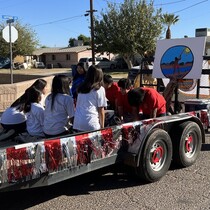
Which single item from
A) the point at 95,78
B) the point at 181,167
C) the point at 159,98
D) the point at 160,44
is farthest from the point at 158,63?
the point at 95,78

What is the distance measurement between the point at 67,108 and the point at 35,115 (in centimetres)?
61

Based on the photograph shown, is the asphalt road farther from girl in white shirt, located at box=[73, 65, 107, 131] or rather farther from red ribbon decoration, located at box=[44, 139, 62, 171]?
girl in white shirt, located at box=[73, 65, 107, 131]

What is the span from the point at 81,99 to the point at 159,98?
4.87 ft

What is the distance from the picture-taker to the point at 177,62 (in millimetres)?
7789

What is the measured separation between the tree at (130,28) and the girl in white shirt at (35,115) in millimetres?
31580

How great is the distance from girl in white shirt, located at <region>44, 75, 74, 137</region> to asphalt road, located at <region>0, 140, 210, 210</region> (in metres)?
0.80

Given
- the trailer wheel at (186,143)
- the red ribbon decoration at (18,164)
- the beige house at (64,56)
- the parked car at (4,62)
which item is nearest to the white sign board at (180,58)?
the trailer wheel at (186,143)

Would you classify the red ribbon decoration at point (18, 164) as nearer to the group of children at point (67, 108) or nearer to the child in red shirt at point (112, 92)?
the group of children at point (67, 108)

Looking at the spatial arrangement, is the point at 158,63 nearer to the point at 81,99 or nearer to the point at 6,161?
the point at 81,99

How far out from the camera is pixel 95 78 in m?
4.88

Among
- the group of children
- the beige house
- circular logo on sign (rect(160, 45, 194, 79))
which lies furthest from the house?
the group of children

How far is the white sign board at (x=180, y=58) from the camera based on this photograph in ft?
24.6

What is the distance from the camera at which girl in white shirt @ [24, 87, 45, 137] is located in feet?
17.2

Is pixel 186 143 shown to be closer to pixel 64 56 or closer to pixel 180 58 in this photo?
pixel 180 58
